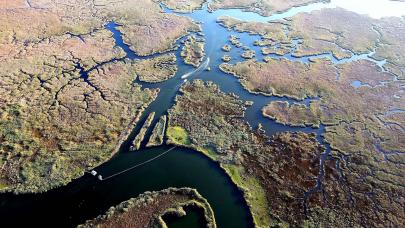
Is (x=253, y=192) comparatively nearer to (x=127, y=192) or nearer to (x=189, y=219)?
(x=189, y=219)

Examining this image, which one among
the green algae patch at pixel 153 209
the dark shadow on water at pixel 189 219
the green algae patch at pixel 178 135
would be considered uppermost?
the green algae patch at pixel 178 135

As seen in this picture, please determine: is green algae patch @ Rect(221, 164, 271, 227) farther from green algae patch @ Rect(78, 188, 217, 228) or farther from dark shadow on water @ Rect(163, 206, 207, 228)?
dark shadow on water @ Rect(163, 206, 207, 228)

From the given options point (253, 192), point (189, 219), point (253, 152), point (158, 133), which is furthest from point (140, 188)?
point (253, 152)

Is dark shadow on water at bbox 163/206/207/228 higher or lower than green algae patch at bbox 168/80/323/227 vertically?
lower

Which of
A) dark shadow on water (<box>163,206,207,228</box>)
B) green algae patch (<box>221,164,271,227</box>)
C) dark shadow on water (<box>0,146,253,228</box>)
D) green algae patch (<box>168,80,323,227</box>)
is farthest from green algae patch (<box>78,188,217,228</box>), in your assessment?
green algae patch (<box>168,80,323,227</box>)

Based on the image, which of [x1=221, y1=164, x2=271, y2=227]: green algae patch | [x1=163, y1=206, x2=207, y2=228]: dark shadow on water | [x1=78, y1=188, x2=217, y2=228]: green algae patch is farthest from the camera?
[x1=221, y1=164, x2=271, y2=227]: green algae patch

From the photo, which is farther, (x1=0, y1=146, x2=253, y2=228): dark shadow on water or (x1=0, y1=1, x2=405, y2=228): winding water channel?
(x1=0, y1=1, x2=405, y2=228): winding water channel

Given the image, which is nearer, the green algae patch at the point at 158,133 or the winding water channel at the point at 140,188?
the winding water channel at the point at 140,188

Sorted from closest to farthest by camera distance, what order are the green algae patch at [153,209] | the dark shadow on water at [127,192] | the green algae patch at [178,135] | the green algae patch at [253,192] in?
the green algae patch at [153,209]
the dark shadow on water at [127,192]
the green algae patch at [253,192]
the green algae patch at [178,135]

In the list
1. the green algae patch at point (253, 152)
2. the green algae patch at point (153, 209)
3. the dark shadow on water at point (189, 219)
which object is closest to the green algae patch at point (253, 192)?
the green algae patch at point (253, 152)

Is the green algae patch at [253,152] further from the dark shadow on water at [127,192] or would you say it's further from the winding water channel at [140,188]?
the dark shadow on water at [127,192]
